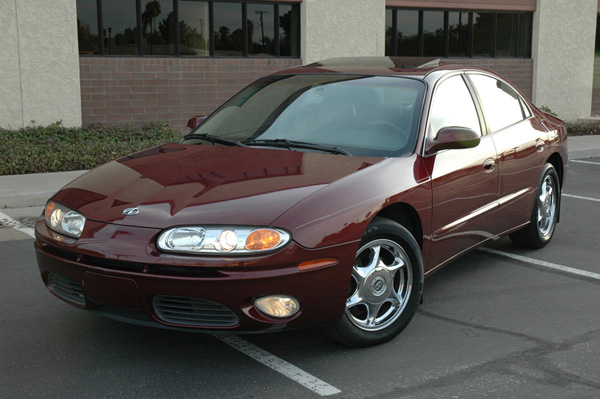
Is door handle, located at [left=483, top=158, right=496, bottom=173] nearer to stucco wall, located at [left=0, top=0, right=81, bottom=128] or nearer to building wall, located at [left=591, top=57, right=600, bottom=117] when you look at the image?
stucco wall, located at [left=0, top=0, right=81, bottom=128]

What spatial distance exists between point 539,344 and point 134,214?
91.8 inches

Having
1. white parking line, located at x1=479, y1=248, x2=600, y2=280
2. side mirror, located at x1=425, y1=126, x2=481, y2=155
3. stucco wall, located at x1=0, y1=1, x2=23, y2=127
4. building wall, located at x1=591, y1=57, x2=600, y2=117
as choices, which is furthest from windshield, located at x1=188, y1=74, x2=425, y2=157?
building wall, located at x1=591, y1=57, x2=600, y2=117

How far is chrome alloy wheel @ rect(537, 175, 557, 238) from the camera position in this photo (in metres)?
6.39

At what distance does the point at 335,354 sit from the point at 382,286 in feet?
1.48

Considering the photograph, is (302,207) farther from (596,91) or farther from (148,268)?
(596,91)

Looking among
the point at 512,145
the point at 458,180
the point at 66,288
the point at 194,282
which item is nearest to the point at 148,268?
the point at 194,282

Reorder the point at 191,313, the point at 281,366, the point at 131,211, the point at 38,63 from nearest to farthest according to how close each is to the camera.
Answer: the point at 191,313, the point at 131,211, the point at 281,366, the point at 38,63

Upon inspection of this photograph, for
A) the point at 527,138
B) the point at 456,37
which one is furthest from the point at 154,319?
the point at 456,37

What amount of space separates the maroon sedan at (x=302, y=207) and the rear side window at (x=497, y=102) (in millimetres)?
23

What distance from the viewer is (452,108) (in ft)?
16.9

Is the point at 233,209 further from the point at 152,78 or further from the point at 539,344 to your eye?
the point at 152,78

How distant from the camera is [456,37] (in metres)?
18.3

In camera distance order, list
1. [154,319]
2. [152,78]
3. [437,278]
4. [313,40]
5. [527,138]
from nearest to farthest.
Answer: [154,319] → [437,278] → [527,138] → [152,78] → [313,40]

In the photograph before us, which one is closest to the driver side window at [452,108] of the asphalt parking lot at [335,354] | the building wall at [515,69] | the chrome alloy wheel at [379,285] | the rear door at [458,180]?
the rear door at [458,180]
